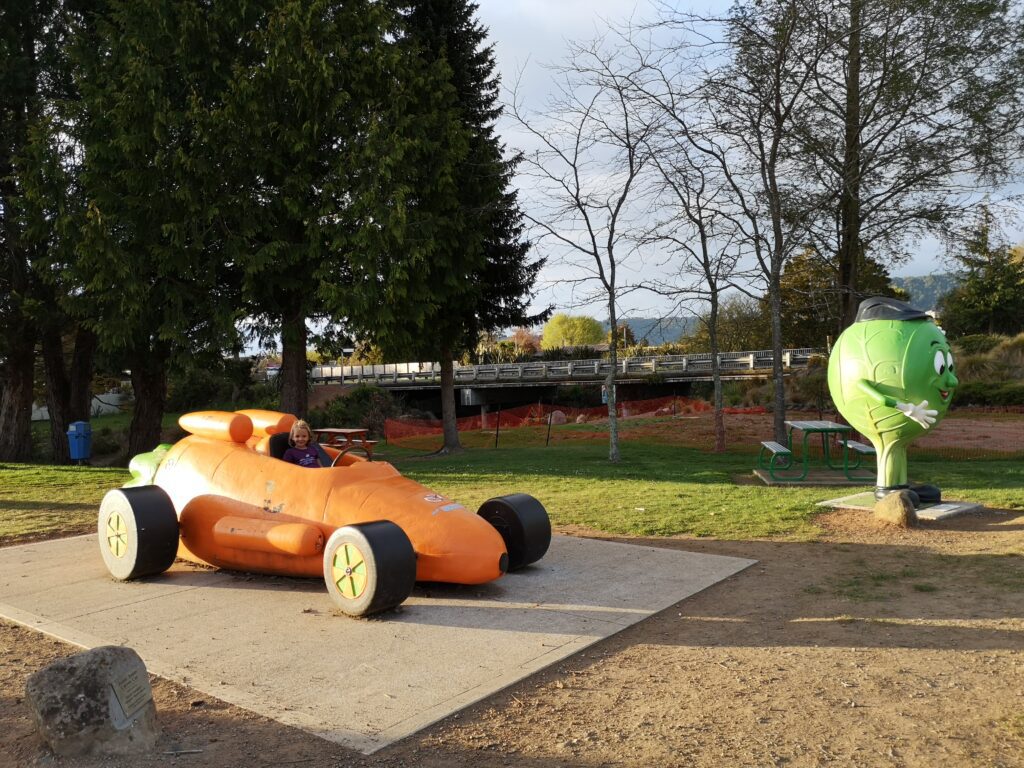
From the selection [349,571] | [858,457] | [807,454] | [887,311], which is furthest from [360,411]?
[349,571]

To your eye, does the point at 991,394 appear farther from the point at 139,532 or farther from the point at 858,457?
the point at 139,532

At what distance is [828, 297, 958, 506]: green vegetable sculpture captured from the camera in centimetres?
986

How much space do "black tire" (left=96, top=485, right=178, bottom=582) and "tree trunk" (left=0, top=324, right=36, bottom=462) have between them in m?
16.3

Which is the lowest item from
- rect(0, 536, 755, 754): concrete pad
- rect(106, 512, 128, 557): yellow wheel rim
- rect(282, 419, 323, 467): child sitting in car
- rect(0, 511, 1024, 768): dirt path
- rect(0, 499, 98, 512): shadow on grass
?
rect(0, 511, 1024, 768): dirt path

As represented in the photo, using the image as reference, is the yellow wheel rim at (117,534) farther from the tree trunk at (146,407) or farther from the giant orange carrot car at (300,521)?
the tree trunk at (146,407)

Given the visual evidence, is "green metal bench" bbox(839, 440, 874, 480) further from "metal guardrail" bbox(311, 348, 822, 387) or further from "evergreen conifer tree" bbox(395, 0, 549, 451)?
"metal guardrail" bbox(311, 348, 822, 387)

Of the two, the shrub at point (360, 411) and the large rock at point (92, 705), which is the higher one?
the shrub at point (360, 411)

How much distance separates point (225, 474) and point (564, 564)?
10.6 feet

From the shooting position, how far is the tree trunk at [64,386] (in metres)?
21.6

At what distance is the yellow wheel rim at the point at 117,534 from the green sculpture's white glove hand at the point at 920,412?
27.7ft

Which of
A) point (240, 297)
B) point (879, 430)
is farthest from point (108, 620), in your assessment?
point (240, 297)

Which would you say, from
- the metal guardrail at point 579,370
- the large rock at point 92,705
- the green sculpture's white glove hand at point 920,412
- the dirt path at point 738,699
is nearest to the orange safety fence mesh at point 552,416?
the metal guardrail at point 579,370

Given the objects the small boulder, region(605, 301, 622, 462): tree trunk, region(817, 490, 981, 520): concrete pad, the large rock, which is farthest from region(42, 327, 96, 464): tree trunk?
the large rock

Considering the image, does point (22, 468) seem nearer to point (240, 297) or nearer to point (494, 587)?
point (240, 297)
